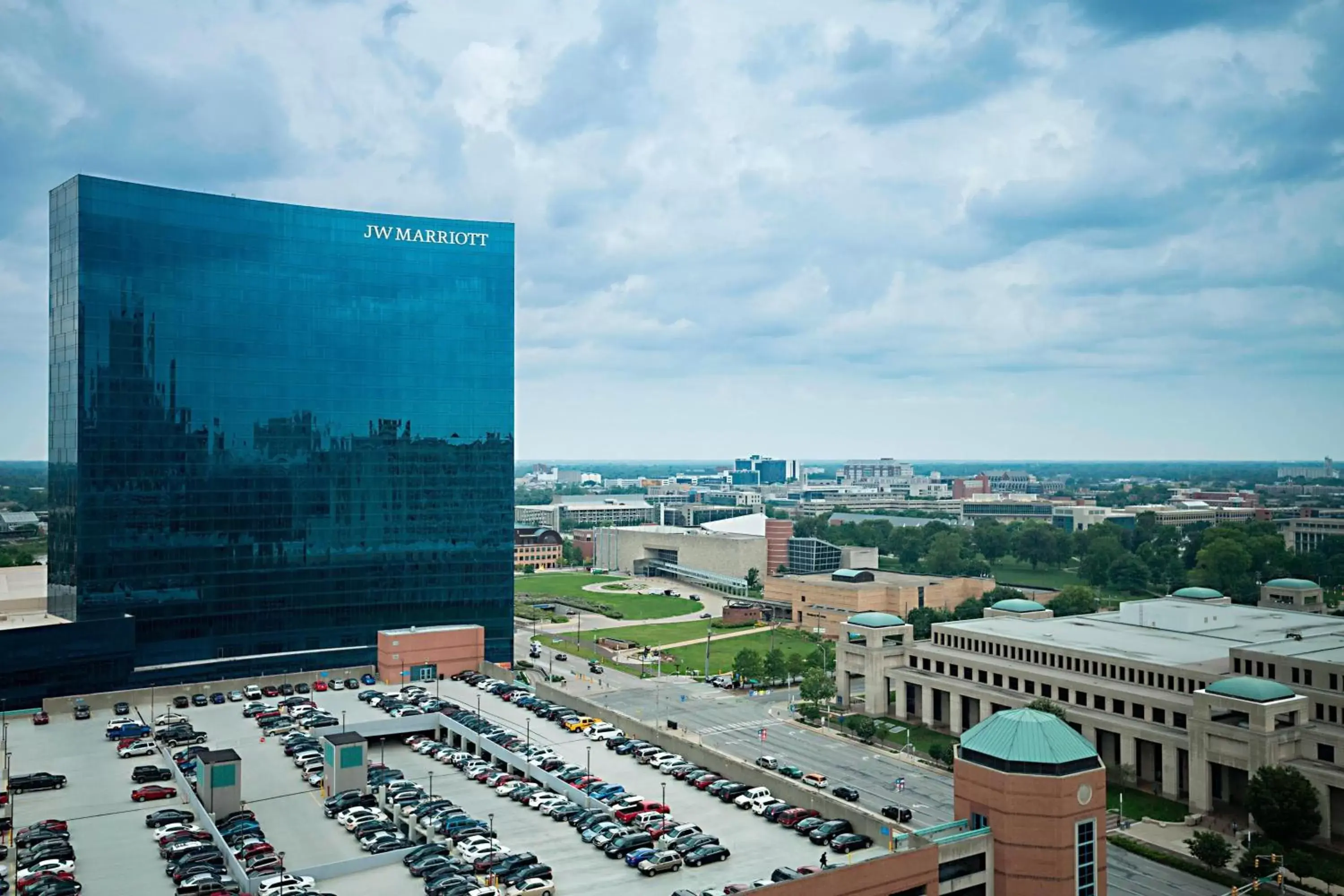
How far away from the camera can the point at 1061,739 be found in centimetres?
4975

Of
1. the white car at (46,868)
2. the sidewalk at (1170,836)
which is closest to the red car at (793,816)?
the sidewalk at (1170,836)

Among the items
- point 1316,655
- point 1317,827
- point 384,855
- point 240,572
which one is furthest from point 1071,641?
point 240,572

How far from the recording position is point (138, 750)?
216ft

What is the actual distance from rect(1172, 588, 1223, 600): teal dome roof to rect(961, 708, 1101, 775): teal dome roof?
3287 inches

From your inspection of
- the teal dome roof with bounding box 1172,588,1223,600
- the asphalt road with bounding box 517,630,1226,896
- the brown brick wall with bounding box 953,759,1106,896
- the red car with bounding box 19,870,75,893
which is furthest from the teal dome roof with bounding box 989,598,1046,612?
the red car with bounding box 19,870,75,893

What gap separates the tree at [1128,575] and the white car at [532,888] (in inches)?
6775

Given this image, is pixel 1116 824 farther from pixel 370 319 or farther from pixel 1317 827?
pixel 370 319

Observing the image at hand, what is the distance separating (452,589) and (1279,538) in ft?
526

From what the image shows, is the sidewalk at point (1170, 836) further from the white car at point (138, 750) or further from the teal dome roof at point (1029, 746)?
the white car at point (138, 750)

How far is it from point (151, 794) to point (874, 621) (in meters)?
71.1

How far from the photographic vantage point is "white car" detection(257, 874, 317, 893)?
4444 cm

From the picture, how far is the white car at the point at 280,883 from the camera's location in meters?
44.4

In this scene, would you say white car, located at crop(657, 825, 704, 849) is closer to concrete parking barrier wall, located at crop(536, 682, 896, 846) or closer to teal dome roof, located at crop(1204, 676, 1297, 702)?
concrete parking barrier wall, located at crop(536, 682, 896, 846)

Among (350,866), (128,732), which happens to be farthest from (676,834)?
(128,732)
